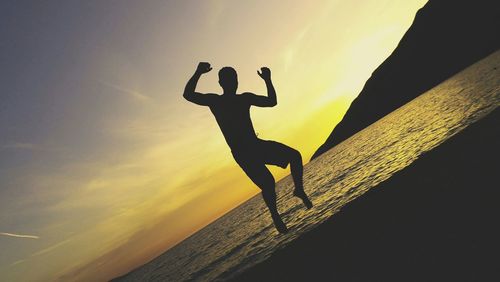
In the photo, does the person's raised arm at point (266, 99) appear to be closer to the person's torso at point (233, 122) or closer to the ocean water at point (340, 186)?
the person's torso at point (233, 122)

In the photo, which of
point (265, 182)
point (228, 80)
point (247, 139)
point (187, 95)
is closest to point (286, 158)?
point (265, 182)

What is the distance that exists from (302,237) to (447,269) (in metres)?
1.82

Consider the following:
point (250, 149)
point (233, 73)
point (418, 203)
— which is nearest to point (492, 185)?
point (418, 203)

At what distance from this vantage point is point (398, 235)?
319 cm

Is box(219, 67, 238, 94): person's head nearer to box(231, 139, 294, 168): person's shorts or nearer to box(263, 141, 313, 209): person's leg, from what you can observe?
box(231, 139, 294, 168): person's shorts

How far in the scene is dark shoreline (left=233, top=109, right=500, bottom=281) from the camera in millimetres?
2500

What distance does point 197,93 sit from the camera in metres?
5.98

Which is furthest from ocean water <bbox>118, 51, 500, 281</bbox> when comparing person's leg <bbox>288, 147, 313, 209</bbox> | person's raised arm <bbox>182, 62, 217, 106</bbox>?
person's raised arm <bbox>182, 62, 217, 106</bbox>

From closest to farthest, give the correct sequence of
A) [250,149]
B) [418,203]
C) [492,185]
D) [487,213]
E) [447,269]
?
[447,269] < [487,213] < [492,185] < [418,203] < [250,149]

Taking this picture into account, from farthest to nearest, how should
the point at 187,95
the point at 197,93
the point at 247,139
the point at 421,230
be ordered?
the point at 247,139, the point at 197,93, the point at 187,95, the point at 421,230

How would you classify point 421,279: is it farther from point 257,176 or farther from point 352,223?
point 257,176

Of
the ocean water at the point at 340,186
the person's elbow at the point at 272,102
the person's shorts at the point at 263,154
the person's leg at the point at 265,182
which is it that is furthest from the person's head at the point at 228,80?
the ocean water at the point at 340,186

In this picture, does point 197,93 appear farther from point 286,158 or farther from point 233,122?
point 286,158

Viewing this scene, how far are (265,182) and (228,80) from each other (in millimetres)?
2158
